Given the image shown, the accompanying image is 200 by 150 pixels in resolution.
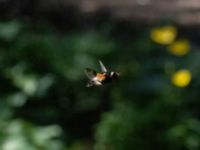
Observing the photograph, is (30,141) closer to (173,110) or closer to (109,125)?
(109,125)

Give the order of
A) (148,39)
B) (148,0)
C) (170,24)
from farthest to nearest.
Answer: (148,0), (170,24), (148,39)

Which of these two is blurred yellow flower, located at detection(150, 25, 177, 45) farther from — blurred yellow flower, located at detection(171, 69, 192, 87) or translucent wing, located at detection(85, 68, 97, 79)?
translucent wing, located at detection(85, 68, 97, 79)

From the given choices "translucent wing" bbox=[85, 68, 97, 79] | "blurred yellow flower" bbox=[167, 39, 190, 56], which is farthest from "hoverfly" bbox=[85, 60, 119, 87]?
"blurred yellow flower" bbox=[167, 39, 190, 56]

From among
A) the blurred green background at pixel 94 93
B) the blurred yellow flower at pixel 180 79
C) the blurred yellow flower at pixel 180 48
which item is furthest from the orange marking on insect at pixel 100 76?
the blurred yellow flower at pixel 180 48

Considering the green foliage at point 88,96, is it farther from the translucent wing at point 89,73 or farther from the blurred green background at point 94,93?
the translucent wing at point 89,73

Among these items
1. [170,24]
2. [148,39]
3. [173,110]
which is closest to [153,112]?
[173,110]

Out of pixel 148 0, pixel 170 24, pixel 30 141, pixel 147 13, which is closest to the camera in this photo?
pixel 30 141
